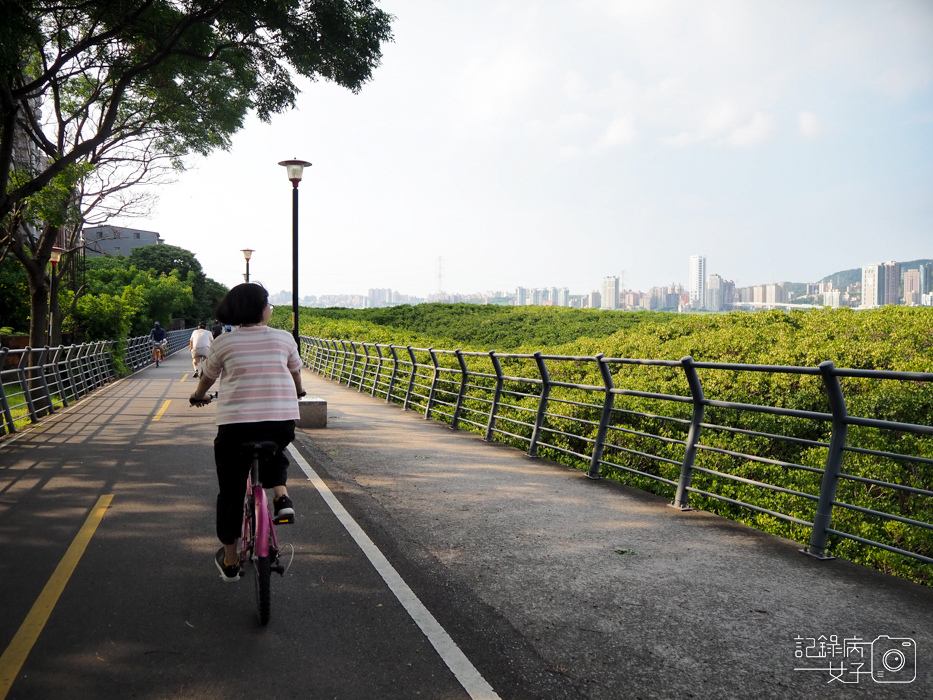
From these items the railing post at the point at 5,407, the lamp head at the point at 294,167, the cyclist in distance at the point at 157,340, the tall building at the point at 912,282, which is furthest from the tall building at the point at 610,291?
the railing post at the point at 5,407

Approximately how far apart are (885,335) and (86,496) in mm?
16834

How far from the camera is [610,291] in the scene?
128000 mm

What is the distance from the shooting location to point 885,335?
57.5ft

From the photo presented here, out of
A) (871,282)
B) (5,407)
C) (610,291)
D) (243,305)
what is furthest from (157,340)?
(610,291)

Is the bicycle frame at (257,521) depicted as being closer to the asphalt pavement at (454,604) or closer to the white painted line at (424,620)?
the asphalt pavement at (454,604)

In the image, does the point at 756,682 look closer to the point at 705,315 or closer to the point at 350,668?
the point at 350,668

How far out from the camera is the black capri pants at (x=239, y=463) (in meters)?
4.61

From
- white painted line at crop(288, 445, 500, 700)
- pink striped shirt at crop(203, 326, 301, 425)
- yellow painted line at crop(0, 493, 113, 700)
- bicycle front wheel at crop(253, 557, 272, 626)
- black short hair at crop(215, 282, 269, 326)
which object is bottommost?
yellow painted line at crop(0, 493, 113, 700)

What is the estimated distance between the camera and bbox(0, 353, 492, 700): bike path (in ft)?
12.3

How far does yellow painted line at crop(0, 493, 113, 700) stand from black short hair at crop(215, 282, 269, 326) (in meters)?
2.10

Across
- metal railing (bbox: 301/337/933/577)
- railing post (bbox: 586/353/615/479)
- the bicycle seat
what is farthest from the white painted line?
railing post (bbox: 586/353/615/479)

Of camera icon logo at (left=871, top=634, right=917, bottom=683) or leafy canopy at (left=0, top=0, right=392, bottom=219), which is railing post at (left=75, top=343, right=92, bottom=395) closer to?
leafy canopy at (left=0, top=0, right=392, bottom=219)

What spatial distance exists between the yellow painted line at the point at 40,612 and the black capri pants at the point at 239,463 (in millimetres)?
1163

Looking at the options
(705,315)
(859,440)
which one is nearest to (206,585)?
(859,440)
